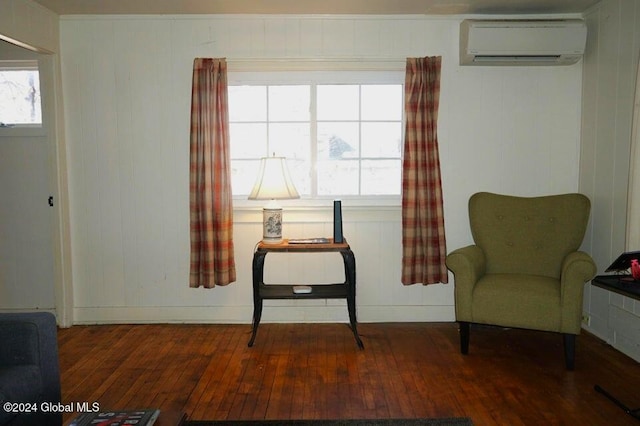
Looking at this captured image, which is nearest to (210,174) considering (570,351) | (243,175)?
(243,175)

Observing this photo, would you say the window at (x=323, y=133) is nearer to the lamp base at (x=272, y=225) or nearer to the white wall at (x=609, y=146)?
the lamp base at (x=272, y=225)

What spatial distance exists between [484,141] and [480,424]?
221cm

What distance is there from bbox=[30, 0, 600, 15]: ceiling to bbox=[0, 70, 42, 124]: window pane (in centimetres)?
69

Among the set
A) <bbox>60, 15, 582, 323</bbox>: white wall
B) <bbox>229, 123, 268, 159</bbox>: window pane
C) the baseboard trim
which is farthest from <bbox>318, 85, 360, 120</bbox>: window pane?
the baseboard trim

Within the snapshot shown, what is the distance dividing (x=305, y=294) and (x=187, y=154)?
56.8 inches

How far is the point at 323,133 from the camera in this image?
3830 mm

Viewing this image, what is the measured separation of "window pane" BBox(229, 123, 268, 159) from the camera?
3830mm

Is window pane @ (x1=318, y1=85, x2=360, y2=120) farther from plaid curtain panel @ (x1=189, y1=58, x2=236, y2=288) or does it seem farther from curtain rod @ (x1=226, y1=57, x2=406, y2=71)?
plaid curtain panel @ (x1=189, y1=58, x2=236, y2=288)

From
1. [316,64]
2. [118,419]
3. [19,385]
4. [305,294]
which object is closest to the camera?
[118,419]

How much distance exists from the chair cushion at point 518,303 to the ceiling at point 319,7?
6.36 feet

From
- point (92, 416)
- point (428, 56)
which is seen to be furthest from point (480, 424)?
point (428, 56)

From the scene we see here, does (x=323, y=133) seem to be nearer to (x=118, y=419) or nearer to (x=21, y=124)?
(x=21, y=124)

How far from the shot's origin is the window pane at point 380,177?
386cm

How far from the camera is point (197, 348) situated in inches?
130
